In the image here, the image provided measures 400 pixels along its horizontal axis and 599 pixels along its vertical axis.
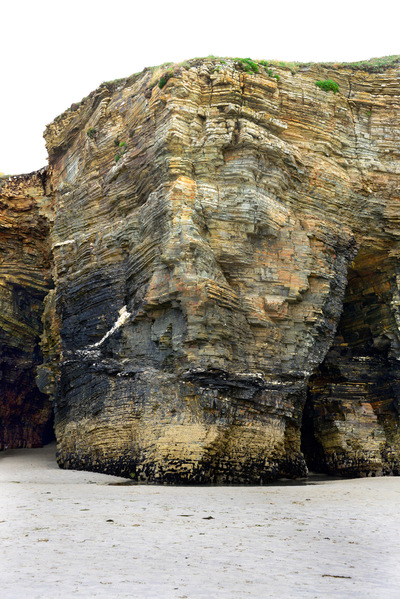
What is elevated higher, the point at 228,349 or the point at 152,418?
A: the point at 228,349

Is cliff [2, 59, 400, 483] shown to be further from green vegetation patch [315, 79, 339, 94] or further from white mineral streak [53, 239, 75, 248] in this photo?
green vegetation patch [315, 79, 339, 94]

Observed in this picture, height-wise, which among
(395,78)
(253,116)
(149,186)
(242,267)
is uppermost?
(395,78)

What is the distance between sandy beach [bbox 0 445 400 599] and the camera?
20.8 ft

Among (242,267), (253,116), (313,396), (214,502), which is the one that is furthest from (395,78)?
(214,502)

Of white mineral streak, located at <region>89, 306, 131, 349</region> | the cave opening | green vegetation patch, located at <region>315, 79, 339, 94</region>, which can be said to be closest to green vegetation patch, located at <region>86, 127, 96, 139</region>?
white mineral streak, located at <region>89, 306, 131, 349</region>

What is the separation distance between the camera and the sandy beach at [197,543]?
6.35m

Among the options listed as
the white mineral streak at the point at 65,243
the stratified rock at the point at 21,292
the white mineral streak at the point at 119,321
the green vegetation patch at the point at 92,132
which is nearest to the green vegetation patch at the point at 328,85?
the green vegetation patch at the point at 92,132

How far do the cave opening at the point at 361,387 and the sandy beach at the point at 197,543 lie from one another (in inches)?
275

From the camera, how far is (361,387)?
23.3 m

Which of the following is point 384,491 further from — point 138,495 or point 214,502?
point 138,495

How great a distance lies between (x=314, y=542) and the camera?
888 cm

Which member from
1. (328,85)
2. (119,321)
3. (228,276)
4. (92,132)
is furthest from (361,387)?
(92,132)

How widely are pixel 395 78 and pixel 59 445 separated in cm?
1918

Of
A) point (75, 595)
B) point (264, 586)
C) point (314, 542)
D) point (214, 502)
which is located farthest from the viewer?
point (214, 502)
